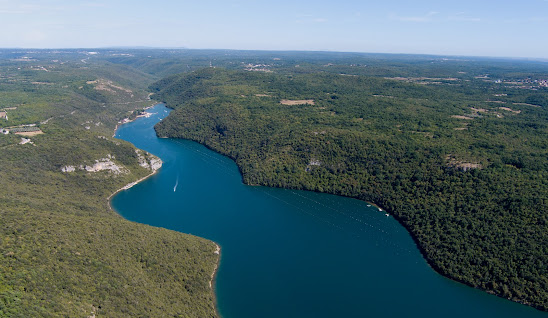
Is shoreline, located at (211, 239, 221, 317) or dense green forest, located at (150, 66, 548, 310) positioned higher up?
dense green forest, located at (150, 66, 548, 310)

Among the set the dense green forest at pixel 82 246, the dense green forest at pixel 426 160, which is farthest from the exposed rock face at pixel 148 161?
the dense green forest at pixel 426 160

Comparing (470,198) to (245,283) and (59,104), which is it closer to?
(245,283)

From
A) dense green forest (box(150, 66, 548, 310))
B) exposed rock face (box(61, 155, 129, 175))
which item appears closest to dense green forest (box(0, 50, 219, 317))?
exposed rock face (box(61, 155, 129, 175))

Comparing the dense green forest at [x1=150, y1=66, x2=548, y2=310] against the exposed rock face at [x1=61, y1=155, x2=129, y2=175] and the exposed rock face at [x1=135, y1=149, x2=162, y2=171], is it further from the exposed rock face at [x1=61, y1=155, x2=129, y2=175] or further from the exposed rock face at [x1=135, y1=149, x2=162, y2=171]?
the exposed rock face at [x1=61, y1=155, x2=129, y2=175]

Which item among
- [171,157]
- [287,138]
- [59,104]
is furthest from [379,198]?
[59,104]

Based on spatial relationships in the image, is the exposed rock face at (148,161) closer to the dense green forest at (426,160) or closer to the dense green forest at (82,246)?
the dense green forest at (82,246)
